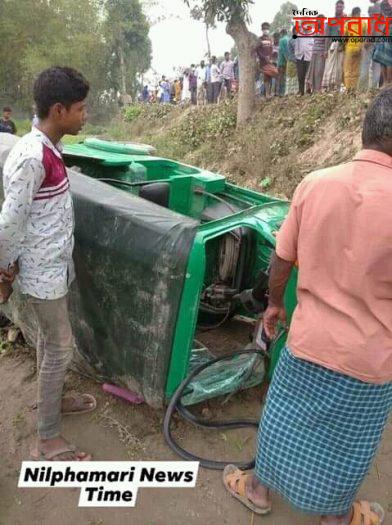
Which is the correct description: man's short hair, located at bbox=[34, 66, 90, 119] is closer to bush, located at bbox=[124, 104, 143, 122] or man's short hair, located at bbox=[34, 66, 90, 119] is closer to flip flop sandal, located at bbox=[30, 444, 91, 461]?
flip flop sandal, located at bbox=[30, 444, 91, 461]

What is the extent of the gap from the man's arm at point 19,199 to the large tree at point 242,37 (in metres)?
9.94

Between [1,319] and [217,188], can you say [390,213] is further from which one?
[1,319]

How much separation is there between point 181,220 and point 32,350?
186 cm

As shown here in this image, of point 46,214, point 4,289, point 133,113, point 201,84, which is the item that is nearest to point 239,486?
point 4,289

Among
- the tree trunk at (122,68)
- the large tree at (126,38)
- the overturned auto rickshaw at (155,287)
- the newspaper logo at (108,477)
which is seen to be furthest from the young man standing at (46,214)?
the tree trunk at (122,68)

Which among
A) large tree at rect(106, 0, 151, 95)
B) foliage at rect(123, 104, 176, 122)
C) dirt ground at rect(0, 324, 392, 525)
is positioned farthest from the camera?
large tree at rect(106, 0, 151, 95)

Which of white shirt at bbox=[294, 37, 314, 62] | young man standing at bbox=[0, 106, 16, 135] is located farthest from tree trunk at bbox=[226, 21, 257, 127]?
young man standing at bbox=[0, 106, 16, 135]

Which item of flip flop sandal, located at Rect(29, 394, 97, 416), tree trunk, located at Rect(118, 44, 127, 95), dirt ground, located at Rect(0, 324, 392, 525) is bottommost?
dirt ground, located at Rect(0, 324, 392, 525)

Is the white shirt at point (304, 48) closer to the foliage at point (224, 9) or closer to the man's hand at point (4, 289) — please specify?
the foliage at point (224, 9)

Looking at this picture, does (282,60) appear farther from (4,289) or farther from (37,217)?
(4,289)

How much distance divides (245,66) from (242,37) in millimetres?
653

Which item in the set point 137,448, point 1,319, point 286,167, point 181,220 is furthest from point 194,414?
point 286,167

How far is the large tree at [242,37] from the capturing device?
34.1 feet

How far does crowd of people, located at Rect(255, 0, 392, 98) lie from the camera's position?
320 inches
